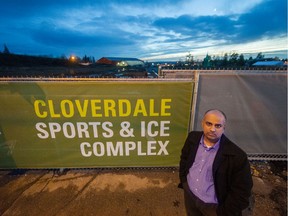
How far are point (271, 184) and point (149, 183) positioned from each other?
8.11 feet

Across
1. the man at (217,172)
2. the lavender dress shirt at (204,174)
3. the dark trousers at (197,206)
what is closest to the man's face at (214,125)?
the man at (217,172)

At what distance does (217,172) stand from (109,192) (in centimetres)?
237

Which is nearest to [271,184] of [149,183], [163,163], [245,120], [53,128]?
[245,120]

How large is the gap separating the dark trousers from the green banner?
4.96 ft

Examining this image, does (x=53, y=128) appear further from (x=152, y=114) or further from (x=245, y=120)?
(x=245, y=120)

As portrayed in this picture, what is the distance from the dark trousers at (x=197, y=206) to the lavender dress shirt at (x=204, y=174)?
0.20 feet

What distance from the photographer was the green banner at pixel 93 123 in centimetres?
343

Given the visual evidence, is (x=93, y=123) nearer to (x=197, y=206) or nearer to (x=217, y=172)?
(x=197, y=206)

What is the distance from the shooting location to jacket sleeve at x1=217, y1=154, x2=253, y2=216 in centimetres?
187

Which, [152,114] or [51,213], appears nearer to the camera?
[51,213]

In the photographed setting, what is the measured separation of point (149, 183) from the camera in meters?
3.83

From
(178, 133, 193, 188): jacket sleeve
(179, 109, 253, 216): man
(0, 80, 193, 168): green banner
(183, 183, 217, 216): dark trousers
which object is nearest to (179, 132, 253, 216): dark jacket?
(179, 109, 253, 216): man

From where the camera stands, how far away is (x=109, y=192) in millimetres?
3594

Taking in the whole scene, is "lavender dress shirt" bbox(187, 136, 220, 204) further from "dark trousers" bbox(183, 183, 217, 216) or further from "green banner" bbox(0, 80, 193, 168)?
"green banner" bbox(0, 80, 193, 168)
